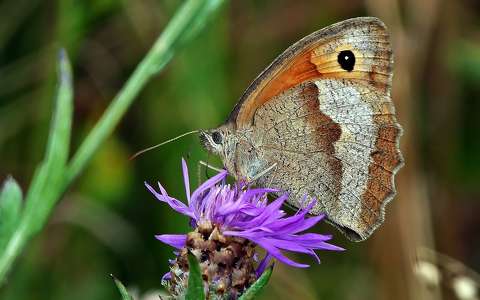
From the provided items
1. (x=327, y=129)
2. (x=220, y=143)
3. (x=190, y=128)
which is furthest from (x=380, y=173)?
(x=190, y=128)

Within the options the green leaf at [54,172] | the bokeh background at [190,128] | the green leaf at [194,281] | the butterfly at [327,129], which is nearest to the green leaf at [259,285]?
the green leaf at [194,281]

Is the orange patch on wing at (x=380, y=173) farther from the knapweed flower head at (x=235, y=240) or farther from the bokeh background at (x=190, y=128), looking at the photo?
the bokeh background at (x=190, y=128)

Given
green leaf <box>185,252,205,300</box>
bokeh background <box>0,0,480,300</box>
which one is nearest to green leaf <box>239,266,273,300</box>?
green leaf <box>185,252,205,300</box>

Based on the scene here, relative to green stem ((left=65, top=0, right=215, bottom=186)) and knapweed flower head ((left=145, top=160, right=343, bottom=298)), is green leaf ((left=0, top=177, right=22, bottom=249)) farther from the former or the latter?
knapweed flower head ((left=145, top=160, right=343, bottom=298))

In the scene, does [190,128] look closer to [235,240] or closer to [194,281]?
[235,240]

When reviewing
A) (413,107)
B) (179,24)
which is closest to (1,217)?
(179,24)

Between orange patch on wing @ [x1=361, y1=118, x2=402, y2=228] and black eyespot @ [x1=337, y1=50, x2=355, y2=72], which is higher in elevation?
black eyespot @ [x1=337, y1=50, x2=355, y2=72]
